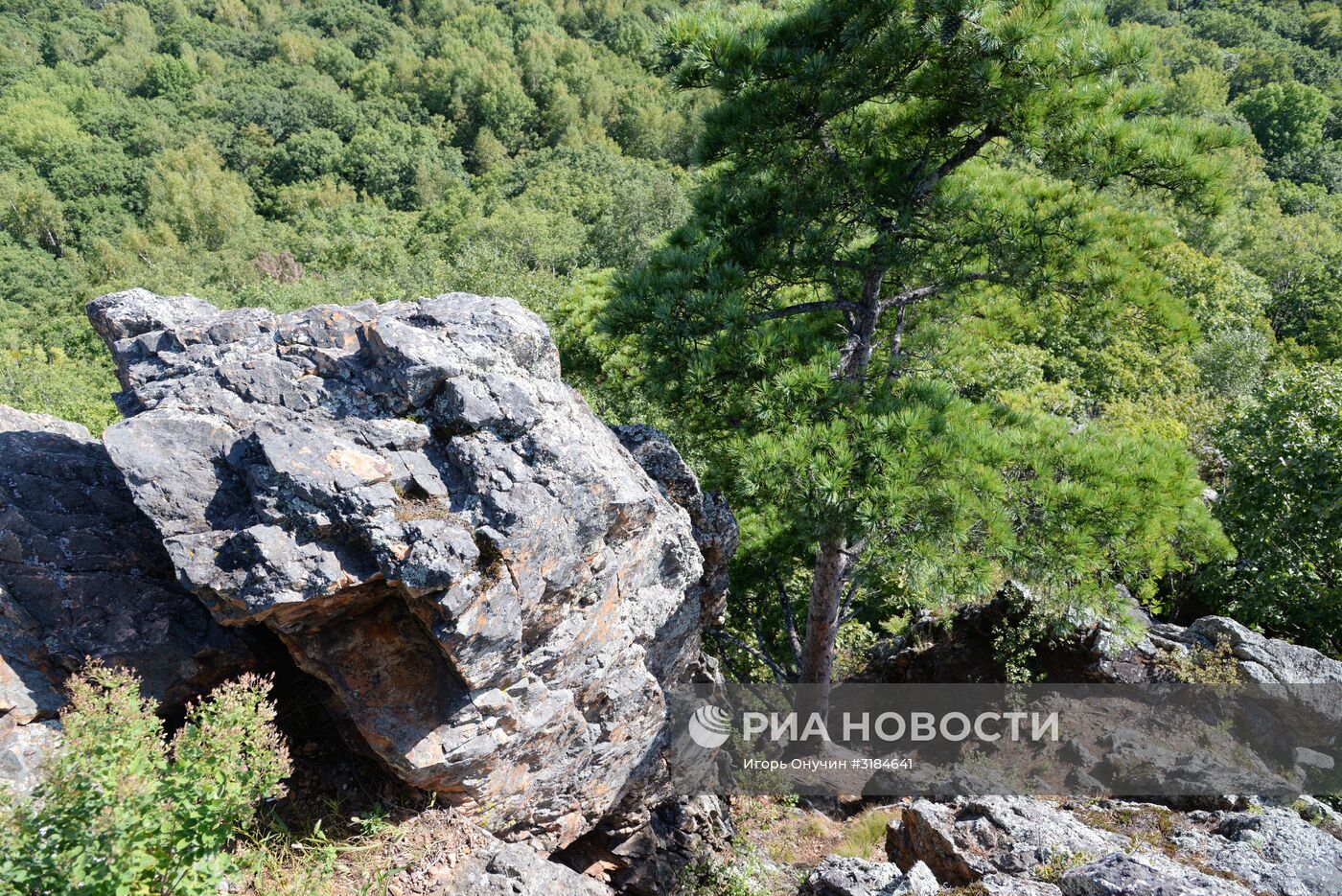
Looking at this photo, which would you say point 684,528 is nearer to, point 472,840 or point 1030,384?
point 472,840

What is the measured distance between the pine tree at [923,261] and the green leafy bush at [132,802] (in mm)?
4073

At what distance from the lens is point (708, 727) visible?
8312 mm

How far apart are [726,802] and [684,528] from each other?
3.52m

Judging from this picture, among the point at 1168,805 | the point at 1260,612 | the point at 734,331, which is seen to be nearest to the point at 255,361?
the point at 734,331

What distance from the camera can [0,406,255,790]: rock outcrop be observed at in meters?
5.32

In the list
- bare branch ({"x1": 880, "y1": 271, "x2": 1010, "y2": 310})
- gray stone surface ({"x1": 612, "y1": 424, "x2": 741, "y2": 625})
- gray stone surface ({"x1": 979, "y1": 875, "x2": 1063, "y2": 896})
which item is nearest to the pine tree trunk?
gray stone surface ({"x1": 612, "y1": 424, "x2": 741, "y2": 625})

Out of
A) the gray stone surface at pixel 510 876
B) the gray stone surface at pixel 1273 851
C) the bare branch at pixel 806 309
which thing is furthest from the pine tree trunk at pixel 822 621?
the gray stone surface at pixel 510 876

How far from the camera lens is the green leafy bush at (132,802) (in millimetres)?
3922

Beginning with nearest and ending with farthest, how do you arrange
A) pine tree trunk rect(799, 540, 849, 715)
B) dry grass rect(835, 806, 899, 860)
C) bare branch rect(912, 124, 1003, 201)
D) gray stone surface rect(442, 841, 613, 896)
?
gray stone surface rect(442, 841, 613, 896)
bare branch rect(912, 124, 1003, 201)
dry grass rect(835, 806, 899, 860)
pine tree trunk rect(799, 540, 849, 715)

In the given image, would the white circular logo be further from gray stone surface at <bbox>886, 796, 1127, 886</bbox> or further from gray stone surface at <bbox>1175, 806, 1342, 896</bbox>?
gray stone surface at <bbox>1175, 806, 1342, 896</bbox>
